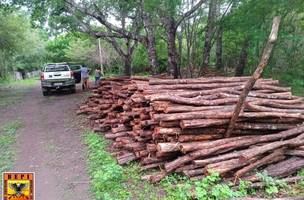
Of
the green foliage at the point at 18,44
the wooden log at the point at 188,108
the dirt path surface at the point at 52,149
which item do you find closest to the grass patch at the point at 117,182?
the dirt path surface at the point at 52,149

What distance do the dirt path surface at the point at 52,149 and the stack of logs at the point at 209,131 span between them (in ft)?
3.95

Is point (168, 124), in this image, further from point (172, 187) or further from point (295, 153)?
point (295, 153)

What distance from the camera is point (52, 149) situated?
10805 mm

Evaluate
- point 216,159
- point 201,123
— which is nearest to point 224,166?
point 216,159

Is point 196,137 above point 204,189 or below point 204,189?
above

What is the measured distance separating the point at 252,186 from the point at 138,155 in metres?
2.73

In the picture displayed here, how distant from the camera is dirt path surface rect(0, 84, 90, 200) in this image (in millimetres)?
7891

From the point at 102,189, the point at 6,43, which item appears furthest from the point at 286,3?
the point at 6,43

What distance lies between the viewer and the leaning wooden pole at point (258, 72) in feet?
20.9

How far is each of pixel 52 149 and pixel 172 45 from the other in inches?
254

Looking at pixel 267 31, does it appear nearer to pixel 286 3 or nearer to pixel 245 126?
pixel 286 3

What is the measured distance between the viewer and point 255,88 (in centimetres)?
993

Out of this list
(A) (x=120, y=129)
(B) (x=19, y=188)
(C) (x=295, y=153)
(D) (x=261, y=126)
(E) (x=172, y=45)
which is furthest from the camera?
(E) (x=172, y=45)

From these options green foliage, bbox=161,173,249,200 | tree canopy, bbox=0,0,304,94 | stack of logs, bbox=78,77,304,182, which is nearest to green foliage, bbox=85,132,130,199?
stack of logs, bbox=78,77,304,182
